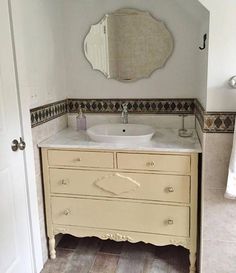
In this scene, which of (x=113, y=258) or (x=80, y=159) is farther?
(x=113, y=258)

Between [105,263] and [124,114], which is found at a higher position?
[124,114]

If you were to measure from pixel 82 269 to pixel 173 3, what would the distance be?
2.04m

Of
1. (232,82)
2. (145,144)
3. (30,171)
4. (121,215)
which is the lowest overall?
(121,215)

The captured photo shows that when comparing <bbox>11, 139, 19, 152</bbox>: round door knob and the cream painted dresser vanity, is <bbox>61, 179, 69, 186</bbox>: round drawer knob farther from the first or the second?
<bbox>11, 139, 19, 152</bbox>: round door knob

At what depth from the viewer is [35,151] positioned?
2.08 meters

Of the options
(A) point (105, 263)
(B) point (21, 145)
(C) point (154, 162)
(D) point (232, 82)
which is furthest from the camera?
(A) point (105, 263)

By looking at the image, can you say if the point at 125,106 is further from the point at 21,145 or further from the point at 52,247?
the point at 52,247

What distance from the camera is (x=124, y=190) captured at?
206 cm

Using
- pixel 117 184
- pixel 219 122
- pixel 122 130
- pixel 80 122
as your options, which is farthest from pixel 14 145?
pixel 219 122

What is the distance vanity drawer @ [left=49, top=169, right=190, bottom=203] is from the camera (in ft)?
6.49

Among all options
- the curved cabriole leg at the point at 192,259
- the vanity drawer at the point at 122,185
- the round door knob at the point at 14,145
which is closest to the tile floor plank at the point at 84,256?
the vanity drawer at the point at 122,185

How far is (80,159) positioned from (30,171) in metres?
0.33

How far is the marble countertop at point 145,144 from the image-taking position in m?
1.95

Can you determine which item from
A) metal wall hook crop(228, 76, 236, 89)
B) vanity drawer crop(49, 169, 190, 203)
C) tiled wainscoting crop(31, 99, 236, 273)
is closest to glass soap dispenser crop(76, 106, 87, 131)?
tiled wainscoting crop(31, 99, 236, 273)
